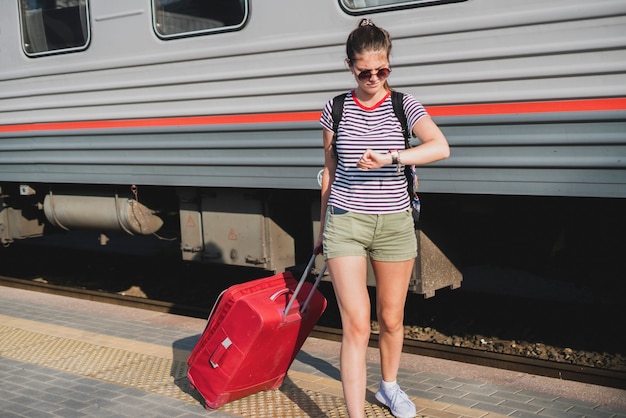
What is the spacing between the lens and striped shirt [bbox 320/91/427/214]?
12.4 ft

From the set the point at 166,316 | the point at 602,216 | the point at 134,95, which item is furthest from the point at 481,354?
the point at 134,95

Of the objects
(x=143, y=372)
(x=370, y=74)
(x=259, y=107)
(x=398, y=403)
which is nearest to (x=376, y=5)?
(x=259, y=107)

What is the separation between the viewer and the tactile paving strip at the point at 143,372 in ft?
14.7

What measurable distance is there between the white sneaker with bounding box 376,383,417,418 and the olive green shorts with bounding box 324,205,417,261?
2.36 ft

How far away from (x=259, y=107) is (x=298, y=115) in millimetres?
Answer: 337

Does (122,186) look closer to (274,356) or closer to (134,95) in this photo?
(134,95)

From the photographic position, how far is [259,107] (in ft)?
19.3

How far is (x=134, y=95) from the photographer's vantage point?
6.61 m

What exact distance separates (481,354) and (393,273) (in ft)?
5.28

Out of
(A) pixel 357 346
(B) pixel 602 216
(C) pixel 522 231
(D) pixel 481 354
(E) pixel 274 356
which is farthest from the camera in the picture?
(C) pixel 522 231

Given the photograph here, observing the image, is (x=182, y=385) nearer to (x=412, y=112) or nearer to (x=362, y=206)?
(x=362, y=206)

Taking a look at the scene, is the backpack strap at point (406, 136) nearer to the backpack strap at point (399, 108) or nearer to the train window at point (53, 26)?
the backpack strap at point (399, 108)

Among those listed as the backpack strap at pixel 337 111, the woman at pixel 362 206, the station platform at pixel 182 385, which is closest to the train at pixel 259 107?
the station platform at pixel 182 385

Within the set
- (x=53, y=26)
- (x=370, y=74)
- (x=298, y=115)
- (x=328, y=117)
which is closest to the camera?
(x=370, y=74)
